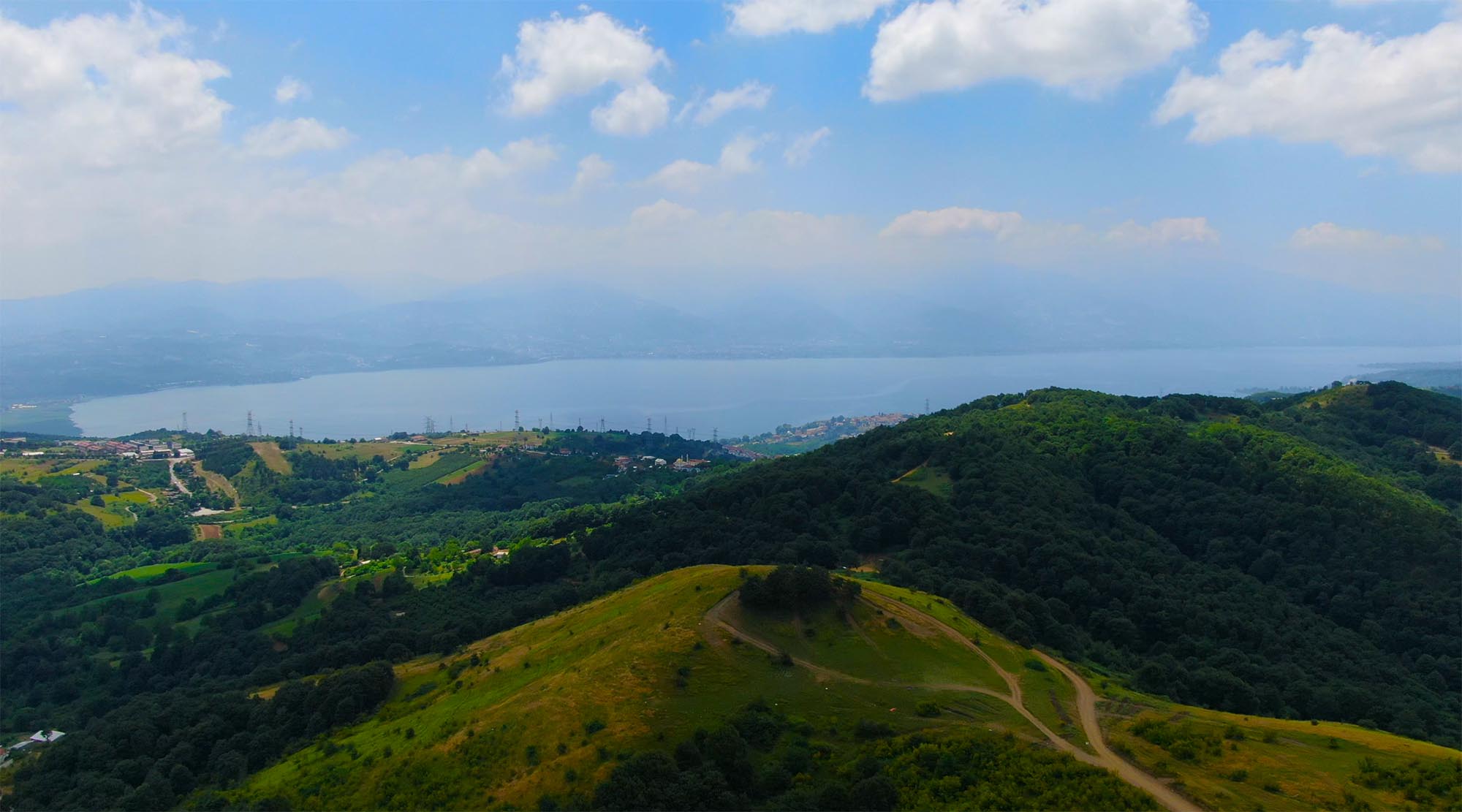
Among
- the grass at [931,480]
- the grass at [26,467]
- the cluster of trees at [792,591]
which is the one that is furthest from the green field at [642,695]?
the grass at [26,467]

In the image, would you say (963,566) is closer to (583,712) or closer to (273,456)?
(583,712)

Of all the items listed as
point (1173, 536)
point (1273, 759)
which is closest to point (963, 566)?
point (1173, 536)

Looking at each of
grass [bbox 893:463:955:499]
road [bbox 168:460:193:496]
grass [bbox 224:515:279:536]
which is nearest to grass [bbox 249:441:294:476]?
road [bbox 168:460:193:496]

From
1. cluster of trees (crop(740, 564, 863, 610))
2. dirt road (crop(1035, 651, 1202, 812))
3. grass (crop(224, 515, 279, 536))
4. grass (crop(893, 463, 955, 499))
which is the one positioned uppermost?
grass (crop(893, 463, 955, 499))

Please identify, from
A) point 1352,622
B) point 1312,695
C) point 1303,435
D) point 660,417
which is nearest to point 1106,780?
point 1312,695

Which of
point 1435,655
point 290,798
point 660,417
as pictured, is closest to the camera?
point 290,798

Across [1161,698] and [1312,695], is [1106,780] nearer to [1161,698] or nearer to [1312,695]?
[1161,698]

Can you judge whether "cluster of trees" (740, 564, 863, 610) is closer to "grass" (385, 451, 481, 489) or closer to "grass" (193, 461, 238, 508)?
"grass" (385, 451, 481, 489)
